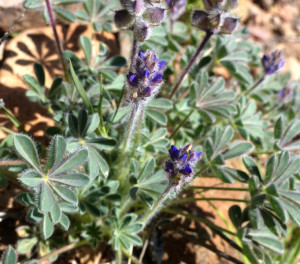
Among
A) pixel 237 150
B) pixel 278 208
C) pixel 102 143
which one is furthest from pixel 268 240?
pixel 102 143

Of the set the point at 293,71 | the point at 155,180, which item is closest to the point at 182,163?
the point at 155,180

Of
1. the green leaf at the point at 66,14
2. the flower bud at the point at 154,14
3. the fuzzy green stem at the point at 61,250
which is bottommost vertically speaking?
the fuzzy green stem at the point at 61,250

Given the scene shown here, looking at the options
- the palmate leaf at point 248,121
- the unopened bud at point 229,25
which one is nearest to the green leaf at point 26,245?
the palmate leaf at point 248,121

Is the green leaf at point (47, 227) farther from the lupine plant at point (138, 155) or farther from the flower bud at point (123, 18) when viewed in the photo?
the flower bud at point (123, 18)

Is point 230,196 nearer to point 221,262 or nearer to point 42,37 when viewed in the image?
point 221,262

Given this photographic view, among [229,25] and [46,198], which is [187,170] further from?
[229,25]

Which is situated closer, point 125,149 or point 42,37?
point 125,149
